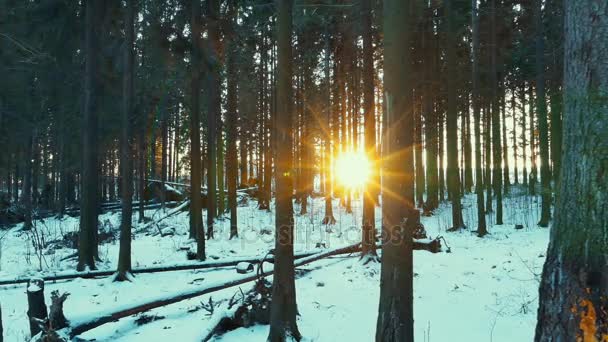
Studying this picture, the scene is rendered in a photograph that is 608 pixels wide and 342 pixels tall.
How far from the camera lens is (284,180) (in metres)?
5.03

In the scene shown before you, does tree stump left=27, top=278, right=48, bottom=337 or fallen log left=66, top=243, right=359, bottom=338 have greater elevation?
tree stump left=27, top=278, right=48, bottom=337

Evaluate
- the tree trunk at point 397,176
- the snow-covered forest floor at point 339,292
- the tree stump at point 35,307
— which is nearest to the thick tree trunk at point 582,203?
the tree trunk at point 397,176

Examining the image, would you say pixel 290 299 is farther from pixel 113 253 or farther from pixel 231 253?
pixel 113 253

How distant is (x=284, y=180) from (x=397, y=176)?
5.80ft

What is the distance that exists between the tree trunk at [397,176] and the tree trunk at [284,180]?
1.57 metres

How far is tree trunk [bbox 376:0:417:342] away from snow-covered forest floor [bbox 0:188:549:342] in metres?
1.44

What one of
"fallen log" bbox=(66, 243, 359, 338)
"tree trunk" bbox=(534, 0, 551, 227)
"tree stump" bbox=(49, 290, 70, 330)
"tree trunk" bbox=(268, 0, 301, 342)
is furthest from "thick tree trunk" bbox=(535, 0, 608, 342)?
"tree trunk" bbox=(534, 0, 551, 227)

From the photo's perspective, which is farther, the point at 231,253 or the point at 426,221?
the point at 426,221

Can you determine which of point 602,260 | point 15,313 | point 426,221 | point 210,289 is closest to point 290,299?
point 210,289

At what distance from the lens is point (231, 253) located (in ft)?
40.5

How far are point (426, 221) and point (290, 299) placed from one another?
14.5m

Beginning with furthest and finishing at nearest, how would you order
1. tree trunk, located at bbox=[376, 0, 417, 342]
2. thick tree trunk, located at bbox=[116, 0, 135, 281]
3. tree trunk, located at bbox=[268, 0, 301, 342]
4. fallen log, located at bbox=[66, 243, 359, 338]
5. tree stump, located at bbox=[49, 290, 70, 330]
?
thick tree trunk, located at bbox=[116, 0, 135, 281]
fallen log, located at bbox=[66, 243, 359, 338]
tree trunk, located at bbox=[268, 0, 301, 342]
tree stump, located at bbox=[49, 290, 70, 330]
tree trunk, located at bbox=[376, 0, 417, 342]

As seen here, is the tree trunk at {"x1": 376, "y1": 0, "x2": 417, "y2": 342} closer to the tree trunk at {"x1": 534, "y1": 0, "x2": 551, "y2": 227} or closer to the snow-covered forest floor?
the snow-covered forest floor

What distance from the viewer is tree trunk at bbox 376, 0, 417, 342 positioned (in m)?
3.69
